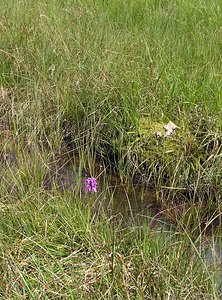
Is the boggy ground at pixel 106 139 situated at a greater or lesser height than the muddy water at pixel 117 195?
greater

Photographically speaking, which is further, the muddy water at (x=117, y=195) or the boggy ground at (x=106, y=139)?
the muddy water at (x=117, y=195)

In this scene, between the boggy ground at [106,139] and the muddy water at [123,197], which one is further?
the muddy water at [123,197]

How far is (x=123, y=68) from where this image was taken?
4.19 metres

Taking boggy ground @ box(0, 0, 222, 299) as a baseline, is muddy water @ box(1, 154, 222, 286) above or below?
below

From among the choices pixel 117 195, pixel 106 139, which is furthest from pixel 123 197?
pixel 106 139

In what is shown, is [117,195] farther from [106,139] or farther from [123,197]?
[106,139]

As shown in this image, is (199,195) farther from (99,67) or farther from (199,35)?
(199,35)

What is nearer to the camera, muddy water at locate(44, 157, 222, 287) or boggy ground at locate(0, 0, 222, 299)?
boggy ground at locate(0, 0, 222, 299)

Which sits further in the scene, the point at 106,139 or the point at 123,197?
the point at 106,139

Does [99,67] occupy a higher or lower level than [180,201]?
higher

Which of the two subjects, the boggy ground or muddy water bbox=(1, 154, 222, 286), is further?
muddy water bbox=(1, 154, 222, 286)

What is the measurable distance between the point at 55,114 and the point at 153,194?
987 mm

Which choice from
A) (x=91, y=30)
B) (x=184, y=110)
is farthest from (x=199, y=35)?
(x=184, y=110)

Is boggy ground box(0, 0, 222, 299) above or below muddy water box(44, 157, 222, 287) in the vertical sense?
above
